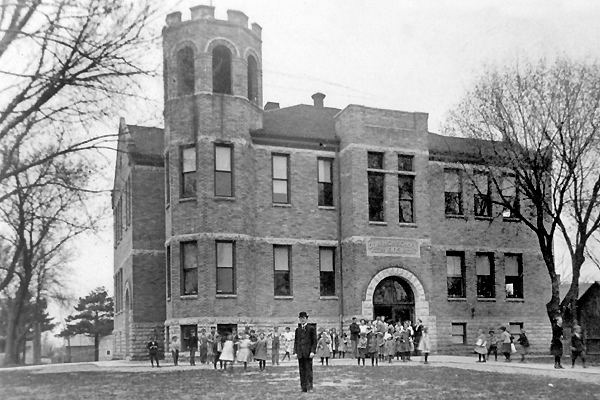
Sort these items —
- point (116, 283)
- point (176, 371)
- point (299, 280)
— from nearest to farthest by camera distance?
point (176, 371) → point (299, 280) → point (116, 283)

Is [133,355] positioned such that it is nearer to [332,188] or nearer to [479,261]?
[332,188]

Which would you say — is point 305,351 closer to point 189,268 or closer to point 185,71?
point 189,268

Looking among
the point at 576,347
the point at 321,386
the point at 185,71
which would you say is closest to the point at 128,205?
the point at 185,71

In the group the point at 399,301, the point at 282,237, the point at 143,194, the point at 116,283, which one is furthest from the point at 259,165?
the point at 116,283

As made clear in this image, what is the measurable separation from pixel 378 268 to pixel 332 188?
4006 mm

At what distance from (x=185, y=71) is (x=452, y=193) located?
43.1 ft

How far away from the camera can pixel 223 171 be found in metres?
30.8

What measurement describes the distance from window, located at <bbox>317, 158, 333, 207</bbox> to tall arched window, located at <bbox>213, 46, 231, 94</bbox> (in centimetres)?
→ 501

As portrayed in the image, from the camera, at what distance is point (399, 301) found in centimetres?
3241

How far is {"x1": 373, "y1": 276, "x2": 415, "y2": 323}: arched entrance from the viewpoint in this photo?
1266 inches

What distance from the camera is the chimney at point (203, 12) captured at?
3106cm

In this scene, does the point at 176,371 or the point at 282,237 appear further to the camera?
the point at 282,237

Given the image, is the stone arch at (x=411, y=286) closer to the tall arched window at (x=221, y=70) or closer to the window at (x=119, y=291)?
the tall arched window at (x=221, y=70)

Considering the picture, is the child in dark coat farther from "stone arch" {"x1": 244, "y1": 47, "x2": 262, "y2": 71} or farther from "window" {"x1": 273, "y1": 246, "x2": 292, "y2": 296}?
"stone arch" {"x1": 244, "y1": 47, "x2": 262, "y2": 71}
